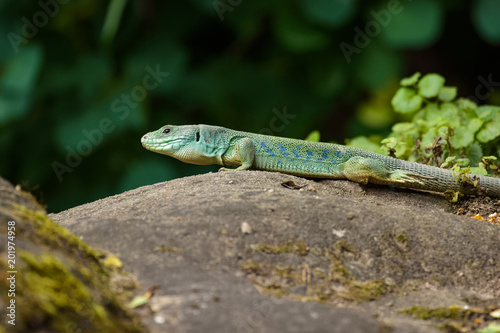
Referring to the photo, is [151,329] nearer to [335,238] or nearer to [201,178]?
[335,238]

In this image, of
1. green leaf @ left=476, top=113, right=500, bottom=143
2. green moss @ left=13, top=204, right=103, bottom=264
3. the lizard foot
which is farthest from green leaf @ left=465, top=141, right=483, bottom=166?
green moss @ left=13, top=204, right=103, bottom=264

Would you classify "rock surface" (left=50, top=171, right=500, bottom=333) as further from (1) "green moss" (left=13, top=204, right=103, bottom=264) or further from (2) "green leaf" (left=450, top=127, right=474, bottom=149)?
(2) "green leaf" (left=450, top=127, right=474, bottom=149)

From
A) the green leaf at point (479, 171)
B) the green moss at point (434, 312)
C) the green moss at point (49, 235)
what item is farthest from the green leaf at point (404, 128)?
the green moss at point (49, 235)

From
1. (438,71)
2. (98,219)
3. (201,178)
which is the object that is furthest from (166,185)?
(438,71)

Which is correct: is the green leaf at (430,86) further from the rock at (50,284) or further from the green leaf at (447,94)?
the rock at (50,284)

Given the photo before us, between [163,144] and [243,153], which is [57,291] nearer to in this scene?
[243,153]

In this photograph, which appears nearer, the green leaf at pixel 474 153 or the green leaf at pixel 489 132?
the green leaf at pixel 489 132
